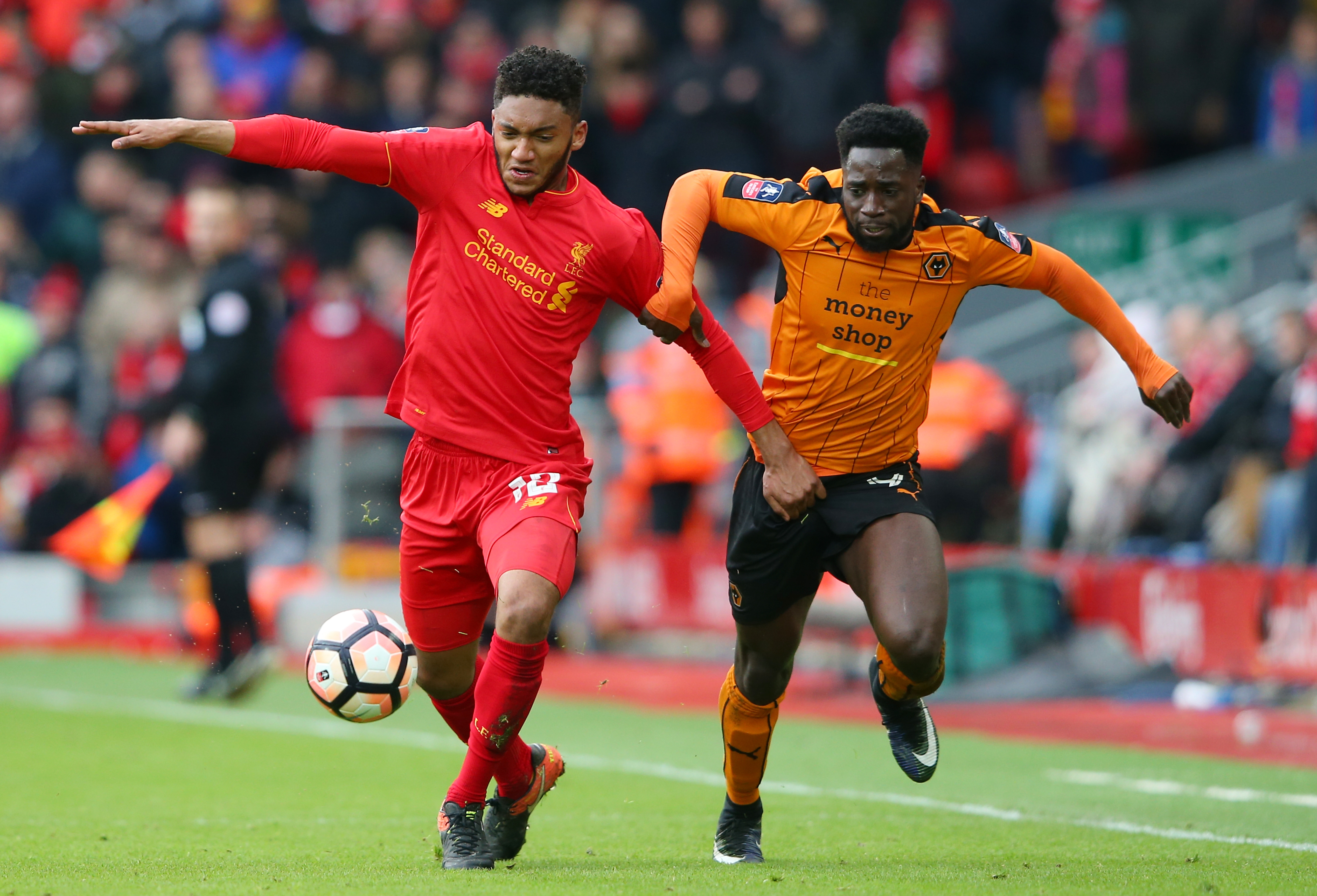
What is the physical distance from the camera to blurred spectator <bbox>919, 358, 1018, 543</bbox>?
13555 millimetres

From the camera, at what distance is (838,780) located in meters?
8.58

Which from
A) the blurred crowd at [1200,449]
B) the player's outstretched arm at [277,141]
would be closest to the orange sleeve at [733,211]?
the player's outstretched arm at [277,141]

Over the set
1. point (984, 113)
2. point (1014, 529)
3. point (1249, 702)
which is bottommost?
point (1249, 702)

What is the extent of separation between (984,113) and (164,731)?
10796mm

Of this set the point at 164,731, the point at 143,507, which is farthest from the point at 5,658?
the point at 164,731

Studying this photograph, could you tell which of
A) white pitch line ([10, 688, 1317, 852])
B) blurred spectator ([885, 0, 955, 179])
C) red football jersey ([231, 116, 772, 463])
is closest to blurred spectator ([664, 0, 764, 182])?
blurred spectator ([885, 0, 955, 179])

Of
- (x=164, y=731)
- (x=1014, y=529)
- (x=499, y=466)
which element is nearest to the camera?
(x=499, y=466)

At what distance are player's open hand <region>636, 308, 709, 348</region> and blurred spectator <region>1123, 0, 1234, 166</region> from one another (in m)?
11.9

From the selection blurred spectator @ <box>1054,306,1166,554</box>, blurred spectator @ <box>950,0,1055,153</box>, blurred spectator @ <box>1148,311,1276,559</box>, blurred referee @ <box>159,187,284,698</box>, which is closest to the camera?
blurred referee @ <box>159,187,284,698</box>

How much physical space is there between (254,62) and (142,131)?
1340cm

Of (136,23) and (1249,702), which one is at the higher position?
(136,23)

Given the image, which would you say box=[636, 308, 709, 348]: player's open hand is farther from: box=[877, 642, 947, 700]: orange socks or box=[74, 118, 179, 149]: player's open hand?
box=[74, 118, 179, 149]: player's open hand

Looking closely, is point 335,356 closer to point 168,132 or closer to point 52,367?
point 52,367

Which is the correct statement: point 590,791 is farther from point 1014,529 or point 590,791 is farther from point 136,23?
point 136,23
